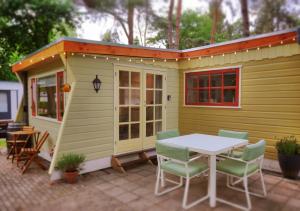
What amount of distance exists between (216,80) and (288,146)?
6.37 feet

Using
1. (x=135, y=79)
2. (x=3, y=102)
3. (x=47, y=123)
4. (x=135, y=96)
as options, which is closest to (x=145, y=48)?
(x=135, y=79)

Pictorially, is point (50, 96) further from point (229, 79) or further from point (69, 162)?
point (229, 79)

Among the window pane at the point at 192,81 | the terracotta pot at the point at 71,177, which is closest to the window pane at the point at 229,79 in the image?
the window pane at the point at 192,81

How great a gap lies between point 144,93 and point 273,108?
2512 millimetres

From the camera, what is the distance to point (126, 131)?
15.5ft

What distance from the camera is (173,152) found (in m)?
2.89

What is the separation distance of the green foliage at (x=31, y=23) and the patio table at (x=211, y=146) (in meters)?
7.22

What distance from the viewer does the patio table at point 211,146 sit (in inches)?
115

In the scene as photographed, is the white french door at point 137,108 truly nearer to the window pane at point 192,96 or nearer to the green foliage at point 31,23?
the window pane at point 192,96

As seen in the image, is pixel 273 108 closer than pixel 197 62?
Yes

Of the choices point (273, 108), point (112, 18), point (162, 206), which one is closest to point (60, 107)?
point (162, 206)

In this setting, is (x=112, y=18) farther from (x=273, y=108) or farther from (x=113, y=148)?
(x=273, y=108)

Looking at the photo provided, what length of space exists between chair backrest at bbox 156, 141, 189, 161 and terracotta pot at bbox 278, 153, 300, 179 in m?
2.06

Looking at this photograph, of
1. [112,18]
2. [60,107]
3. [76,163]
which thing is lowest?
[76,163]
